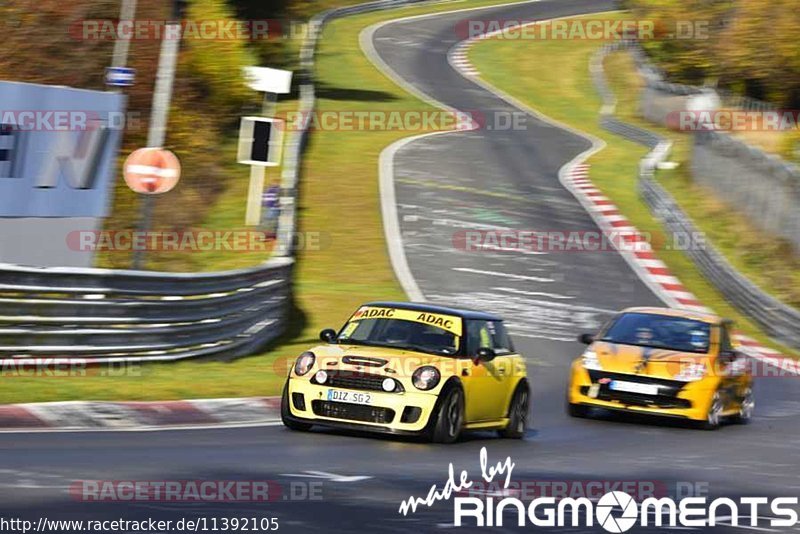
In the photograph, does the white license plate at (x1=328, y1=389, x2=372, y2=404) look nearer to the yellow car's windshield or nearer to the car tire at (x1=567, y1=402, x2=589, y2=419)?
A: the yellow car's windshield

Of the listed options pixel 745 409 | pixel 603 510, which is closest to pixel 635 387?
pixel 745 409

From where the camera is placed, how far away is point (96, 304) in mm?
16000

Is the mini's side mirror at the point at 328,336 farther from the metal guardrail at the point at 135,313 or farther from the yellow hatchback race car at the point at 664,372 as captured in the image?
the yellow hatchback race car at the point at 664,372

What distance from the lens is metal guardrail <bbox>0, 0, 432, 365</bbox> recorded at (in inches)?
598

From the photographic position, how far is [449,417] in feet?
43.8

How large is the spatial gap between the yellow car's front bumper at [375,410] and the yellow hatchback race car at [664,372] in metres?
3.99

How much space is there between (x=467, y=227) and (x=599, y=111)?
2091 centimetres

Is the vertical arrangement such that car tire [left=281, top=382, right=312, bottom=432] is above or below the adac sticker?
below

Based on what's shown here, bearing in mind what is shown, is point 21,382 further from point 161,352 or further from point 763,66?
point 763,66

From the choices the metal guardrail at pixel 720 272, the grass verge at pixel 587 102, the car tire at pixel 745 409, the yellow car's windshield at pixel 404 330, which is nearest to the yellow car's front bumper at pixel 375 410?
the yellow car's windshield at pixel 404 330

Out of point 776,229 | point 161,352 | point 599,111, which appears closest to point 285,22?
point 599,111

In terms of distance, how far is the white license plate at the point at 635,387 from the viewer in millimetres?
16469

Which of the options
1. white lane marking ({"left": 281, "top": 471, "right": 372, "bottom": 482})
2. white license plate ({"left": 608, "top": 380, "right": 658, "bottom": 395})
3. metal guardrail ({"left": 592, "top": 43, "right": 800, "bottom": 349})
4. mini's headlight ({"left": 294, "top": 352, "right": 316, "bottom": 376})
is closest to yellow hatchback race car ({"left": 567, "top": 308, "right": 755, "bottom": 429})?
white license plate ({"left": 608, "top": 380, "right": 658, "bottom": 395})

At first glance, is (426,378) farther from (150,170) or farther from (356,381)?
(150,170)
